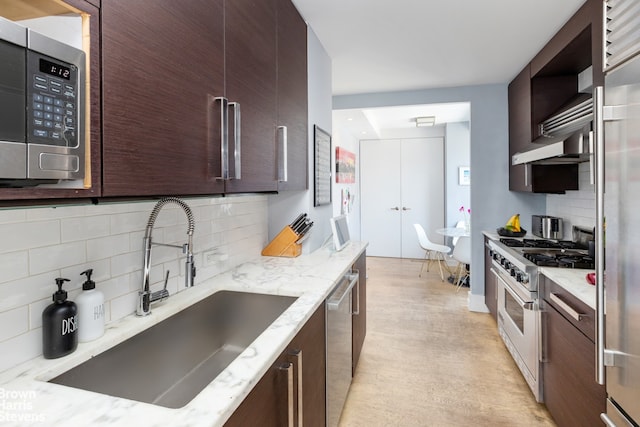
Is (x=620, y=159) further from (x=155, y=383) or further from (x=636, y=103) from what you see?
(x=155, y=383)

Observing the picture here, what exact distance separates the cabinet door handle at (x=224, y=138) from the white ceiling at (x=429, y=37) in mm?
1242

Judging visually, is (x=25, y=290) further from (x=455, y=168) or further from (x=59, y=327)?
(x=455, y=168)

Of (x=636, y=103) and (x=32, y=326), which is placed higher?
(x=636, y=103)

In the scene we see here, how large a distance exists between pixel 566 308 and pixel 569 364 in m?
0.30

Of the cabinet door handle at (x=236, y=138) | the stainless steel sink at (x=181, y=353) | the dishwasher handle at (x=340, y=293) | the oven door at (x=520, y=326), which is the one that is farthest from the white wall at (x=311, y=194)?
the oven door at (x=520, y=326)

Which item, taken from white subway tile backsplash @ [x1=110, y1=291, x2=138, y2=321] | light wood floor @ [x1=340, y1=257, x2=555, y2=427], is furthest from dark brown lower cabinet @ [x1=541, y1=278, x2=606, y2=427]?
white subway tile backsplash @ [x1=110, y1=291, x2=138, y2=321]

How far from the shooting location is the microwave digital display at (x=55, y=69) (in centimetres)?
59

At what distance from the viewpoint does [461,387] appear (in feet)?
7.64

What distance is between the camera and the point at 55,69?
619 millimetres

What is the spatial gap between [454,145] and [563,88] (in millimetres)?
3042

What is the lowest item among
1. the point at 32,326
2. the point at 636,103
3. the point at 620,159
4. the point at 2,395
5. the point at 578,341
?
the point at 578,341

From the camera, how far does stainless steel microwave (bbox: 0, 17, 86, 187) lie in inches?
21.4

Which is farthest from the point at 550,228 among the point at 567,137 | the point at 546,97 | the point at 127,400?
the point at 127,400

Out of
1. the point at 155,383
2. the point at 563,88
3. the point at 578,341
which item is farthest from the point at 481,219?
the point at 155,383
